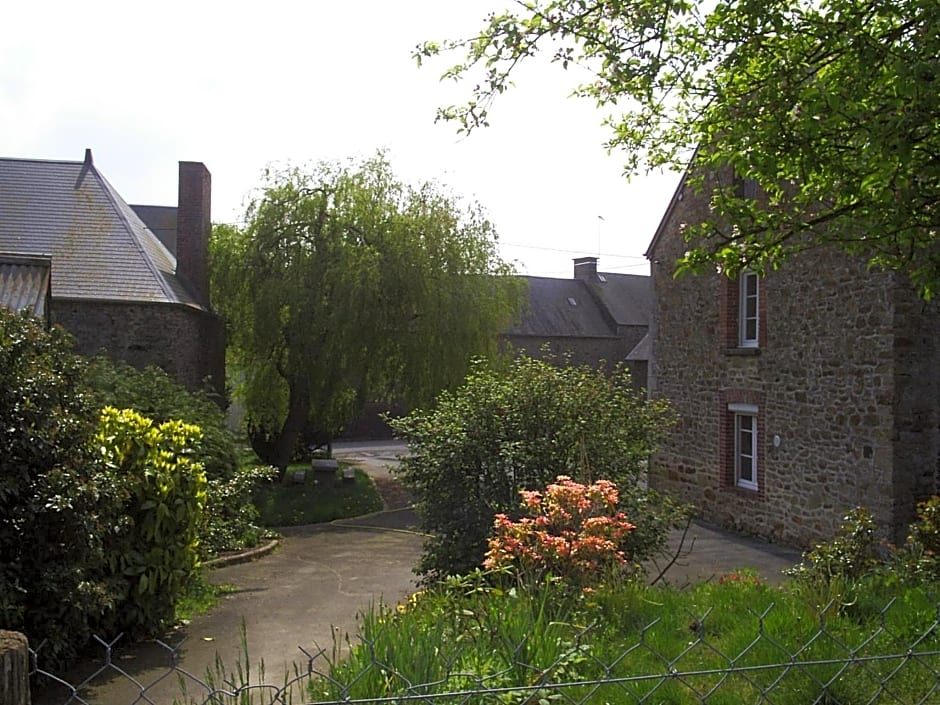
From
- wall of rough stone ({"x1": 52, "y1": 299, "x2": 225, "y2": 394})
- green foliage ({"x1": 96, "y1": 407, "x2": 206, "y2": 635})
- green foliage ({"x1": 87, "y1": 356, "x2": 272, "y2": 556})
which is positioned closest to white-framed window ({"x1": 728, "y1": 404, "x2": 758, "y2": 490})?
green foliage ({"x1": 87, "y1": 356, "x2": 272, "y2": 556})

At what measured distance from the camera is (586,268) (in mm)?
44594

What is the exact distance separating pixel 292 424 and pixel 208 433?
7.71 metres

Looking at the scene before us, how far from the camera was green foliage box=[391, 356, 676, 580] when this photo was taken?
869cm

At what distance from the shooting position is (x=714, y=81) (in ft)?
23.9

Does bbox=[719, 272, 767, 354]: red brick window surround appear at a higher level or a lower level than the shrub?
higher

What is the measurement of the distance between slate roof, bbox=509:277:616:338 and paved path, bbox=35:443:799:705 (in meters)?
21.2

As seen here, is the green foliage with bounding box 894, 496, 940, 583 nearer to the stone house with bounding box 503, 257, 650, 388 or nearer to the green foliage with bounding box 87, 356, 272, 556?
the green foliage with bounding box 87, 356, 272, 556

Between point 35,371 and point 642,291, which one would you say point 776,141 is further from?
point 642,291

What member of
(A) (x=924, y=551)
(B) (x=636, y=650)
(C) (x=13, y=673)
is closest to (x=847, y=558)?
(A) (x=924, y=551)

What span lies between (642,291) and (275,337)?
27006mm

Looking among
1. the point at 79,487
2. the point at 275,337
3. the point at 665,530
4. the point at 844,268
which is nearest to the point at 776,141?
the point at 665,530

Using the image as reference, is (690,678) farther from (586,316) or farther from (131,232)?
(586,316)

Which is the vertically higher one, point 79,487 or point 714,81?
point 714,81

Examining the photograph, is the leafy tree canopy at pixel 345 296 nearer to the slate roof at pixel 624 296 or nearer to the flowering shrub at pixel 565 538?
the flowering shrub at pixel 565 538
